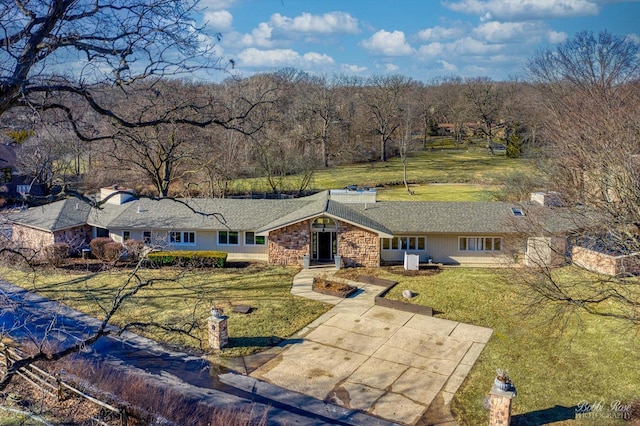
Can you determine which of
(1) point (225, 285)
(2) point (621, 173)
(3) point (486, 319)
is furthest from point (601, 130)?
(1) point (225, 285)

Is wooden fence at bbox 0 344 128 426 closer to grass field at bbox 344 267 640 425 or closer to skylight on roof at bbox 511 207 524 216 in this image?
grass field at bbox 344 267 640 425

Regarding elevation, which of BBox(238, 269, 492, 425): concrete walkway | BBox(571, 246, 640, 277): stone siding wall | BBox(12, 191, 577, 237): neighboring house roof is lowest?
BBox(238, 269, 492, 425): concrete walkway

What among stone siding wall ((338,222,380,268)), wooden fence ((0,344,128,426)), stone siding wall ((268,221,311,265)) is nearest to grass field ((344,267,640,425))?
stone siding wall ((338,222,380,268))

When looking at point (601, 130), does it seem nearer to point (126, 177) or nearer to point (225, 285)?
point (225, 285)

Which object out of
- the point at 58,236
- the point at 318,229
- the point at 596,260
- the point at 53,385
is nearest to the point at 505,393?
the point at 53,385

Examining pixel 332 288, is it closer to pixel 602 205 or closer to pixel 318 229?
pixel 318 229
